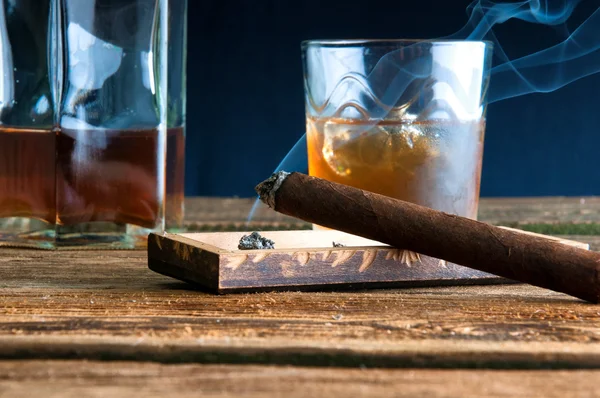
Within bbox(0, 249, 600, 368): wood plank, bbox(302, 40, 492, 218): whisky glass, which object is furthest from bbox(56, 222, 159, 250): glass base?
bbox(302, 40, 492, 218): whisky glass

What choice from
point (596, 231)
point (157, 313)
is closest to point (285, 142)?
point (596, 231)

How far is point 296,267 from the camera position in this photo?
1.07 m

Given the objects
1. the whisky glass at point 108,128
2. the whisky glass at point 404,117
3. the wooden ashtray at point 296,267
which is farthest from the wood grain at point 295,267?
the whisky glass at point 108,128

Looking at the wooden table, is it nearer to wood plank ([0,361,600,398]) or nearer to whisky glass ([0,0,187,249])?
wood plank ([0,361,600,398])

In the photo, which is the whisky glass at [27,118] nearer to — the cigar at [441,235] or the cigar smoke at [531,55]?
the cigar smoke at [531,55]

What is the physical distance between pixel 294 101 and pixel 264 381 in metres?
1.62

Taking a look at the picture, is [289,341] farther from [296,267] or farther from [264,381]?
[296,267]

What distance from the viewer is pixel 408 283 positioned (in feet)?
3.68

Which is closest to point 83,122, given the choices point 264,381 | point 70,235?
point 70,235

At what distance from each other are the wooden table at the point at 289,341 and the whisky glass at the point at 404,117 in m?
0.23

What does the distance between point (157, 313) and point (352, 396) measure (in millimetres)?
338

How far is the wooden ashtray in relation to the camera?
1.04 metres

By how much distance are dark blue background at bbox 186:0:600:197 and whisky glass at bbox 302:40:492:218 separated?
35.3 inches

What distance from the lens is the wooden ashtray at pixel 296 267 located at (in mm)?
1037
